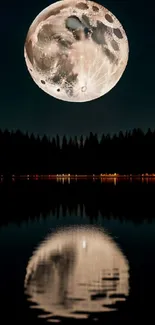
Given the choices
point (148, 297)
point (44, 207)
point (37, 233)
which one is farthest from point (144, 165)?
point (148, 297)

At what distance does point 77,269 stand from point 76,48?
18000 mm

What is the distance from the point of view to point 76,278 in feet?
52.6

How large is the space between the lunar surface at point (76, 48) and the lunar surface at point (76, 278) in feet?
37.2

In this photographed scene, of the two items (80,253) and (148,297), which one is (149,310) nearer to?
(148,297)

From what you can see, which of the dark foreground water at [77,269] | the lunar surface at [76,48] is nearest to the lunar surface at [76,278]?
the dark foreground water at [77,269]

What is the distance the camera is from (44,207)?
145ft

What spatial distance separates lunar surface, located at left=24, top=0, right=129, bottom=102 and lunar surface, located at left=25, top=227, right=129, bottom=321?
1135cm

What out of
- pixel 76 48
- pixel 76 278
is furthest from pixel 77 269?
Result: pixel 76 48

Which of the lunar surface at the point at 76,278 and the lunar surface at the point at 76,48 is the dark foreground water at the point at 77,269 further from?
the lunar surface at the point at 76,48

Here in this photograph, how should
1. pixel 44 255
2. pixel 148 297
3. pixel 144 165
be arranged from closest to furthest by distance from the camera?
pixel 148 297
pixel 44 255
pixel 144 165

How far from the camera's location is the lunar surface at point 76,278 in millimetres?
12883

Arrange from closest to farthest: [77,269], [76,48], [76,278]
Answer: [76,278], [77,269], [76,48]

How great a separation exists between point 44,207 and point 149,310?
31744 millimetres

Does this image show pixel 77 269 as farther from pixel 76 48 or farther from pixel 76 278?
pixel 76 48
